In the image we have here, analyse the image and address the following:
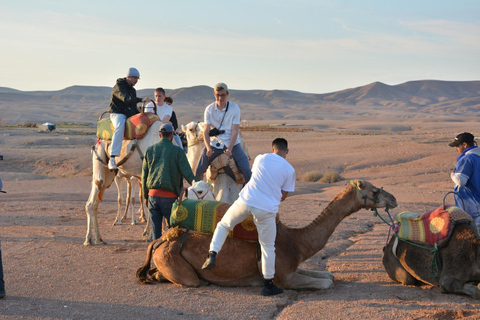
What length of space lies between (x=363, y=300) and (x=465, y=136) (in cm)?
277

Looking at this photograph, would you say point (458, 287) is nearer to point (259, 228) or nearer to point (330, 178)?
point (259, 228)

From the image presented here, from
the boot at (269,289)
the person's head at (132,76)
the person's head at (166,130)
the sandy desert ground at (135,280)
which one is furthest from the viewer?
the person's head at (132,76)

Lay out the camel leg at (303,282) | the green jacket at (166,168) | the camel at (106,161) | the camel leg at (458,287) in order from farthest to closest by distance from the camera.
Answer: the camel at (106,161), the green jacket at (166,168), the camel leg at (303,282), the camel leg at (458,287)

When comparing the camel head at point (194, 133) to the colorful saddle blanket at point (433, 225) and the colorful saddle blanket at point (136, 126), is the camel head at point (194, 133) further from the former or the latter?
the colorful saddle blanket at point (433, 225)

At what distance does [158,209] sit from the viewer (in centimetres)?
834

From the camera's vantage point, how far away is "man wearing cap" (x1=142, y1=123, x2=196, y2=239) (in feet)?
26.7

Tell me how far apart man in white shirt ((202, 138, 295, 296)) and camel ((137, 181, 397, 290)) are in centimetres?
37

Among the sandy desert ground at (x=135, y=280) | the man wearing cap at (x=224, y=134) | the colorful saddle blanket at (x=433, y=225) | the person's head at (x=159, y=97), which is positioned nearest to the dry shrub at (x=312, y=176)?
the sandy desert ground at (x=135, y=280)

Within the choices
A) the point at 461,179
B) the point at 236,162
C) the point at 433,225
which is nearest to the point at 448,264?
the point at 433,225

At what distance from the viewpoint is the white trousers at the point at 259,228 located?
6.57 m

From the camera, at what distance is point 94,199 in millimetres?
10492

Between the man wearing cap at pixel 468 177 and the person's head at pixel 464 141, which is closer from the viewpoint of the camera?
the man wearing cap at pixel 468 177

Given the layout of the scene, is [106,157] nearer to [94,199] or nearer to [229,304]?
[94,199]

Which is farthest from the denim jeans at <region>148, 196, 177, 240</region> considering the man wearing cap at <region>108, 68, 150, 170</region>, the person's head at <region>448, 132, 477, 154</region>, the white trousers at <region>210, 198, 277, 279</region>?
the person's head at <region>448, 132, 477, 154</region>
